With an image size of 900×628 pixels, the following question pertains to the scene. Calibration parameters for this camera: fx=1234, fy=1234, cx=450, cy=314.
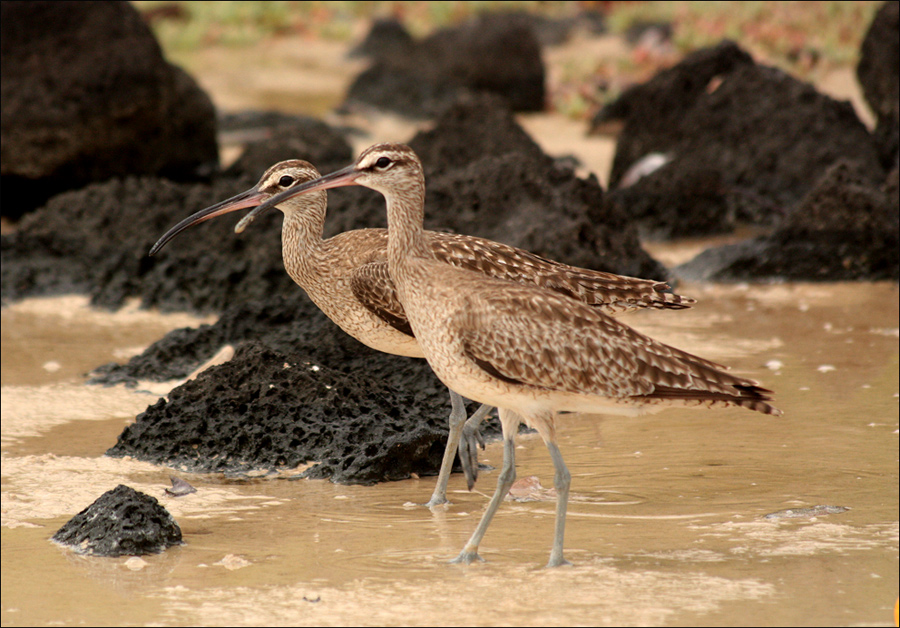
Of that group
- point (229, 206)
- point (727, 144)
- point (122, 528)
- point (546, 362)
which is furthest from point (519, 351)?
point (727, 144)

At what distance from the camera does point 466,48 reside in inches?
880

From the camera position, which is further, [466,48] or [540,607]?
[466,48]

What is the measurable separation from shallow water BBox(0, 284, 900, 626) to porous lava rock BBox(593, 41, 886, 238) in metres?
4.56

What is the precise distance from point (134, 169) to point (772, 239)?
23.2 feet

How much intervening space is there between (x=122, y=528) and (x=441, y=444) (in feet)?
6.65

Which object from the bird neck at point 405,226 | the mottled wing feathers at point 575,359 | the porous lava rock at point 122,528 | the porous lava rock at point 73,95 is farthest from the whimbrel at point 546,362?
the porous lava rock at point 73,95

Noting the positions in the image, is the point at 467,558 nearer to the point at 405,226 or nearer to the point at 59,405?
the point at 405,226

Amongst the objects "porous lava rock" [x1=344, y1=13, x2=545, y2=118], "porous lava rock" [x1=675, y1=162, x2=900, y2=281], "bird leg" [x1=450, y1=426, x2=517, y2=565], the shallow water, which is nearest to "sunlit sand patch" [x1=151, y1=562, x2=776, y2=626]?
the shallow water

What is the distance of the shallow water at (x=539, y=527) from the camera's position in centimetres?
471

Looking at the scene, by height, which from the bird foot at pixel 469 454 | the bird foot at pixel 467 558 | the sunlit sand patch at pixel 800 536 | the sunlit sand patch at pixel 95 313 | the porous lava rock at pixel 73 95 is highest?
the porous lava rock at pixel 73 95

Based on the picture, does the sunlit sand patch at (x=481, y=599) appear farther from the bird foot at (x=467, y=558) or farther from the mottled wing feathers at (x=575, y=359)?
the mottled wing feathers at (x=575, y=359)

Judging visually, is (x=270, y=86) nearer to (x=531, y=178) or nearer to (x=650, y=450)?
(x=531, y=178)

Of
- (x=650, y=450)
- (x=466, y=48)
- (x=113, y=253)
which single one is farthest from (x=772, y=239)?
(x=466, y=48)

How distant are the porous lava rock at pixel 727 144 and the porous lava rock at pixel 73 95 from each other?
5.28 metres
